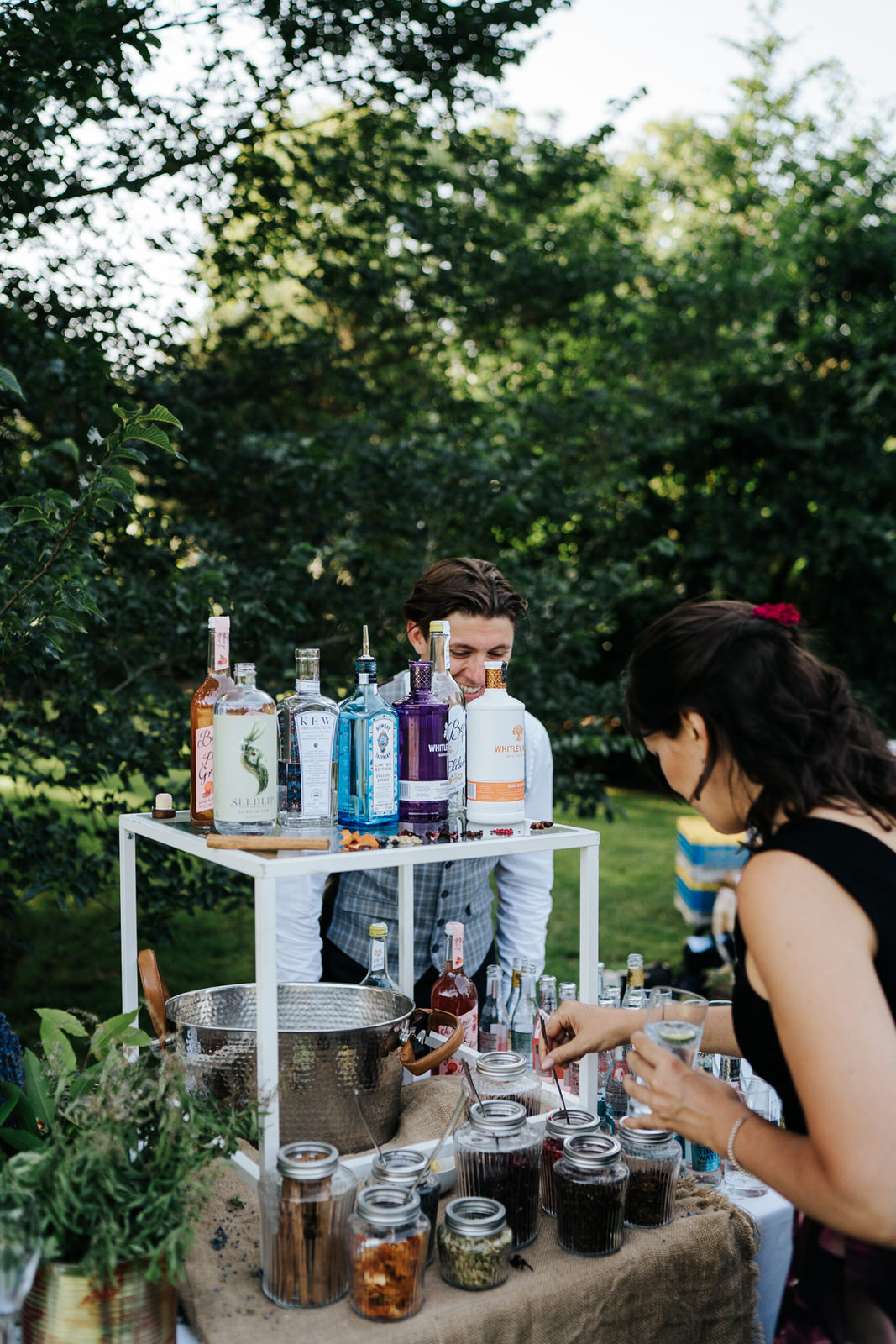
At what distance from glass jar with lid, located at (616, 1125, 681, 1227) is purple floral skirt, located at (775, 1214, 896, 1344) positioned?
0.58 feet

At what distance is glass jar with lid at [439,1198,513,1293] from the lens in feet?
4.23

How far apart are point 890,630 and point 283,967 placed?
9.18m

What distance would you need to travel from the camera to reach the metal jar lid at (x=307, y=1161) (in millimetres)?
1242

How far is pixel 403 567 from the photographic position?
431 cm

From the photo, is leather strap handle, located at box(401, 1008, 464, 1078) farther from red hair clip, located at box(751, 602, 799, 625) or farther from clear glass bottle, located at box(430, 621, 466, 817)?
red hair clip, located at box(751, 602, 799, 625)

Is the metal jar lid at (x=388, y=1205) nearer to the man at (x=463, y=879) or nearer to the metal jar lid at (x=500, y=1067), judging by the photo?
the metal jar lid at (x=500, y=1067)

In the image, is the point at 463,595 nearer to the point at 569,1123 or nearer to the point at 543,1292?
the point at 569,1123

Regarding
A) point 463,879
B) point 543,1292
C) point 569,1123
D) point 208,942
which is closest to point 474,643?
point 463,879

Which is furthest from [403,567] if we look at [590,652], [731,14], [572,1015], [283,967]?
[731,14]

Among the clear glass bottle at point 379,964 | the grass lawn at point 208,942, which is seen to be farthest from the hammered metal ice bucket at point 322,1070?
the grass lawn at point 208,942

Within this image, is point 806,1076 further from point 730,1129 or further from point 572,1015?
point 572,1015

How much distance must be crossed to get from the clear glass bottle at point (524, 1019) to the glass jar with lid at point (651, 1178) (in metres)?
0.50

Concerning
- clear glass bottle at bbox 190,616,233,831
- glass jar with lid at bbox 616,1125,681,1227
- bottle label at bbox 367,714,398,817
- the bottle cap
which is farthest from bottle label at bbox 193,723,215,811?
glass jar with lid at bbox 616,1125,681,1227

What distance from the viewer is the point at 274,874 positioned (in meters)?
1.31
